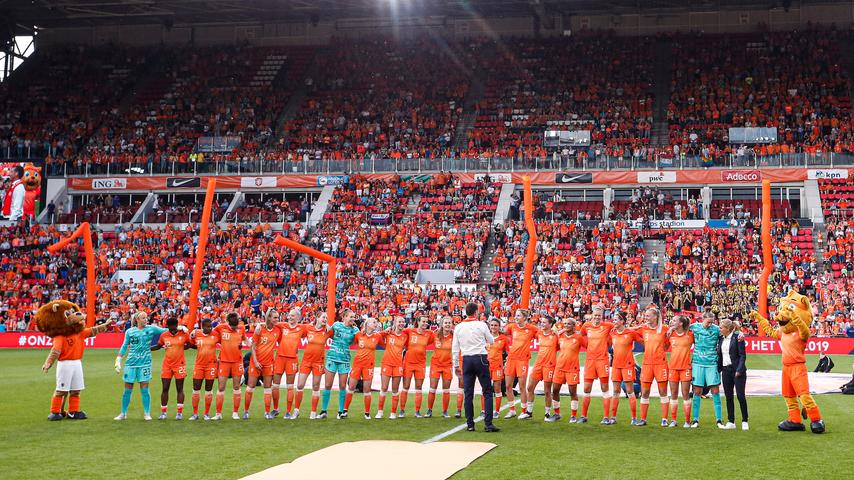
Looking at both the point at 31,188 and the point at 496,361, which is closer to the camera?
the point at 496,361

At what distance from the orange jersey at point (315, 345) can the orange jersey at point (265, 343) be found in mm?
546

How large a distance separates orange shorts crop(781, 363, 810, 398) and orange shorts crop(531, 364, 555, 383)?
12.2 ft

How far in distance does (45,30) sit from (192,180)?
24.3m

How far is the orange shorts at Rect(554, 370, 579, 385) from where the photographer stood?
1532 cm

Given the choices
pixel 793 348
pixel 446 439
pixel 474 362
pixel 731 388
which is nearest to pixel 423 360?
pixel 474 362

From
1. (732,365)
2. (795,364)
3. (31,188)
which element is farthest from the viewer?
(31,188)

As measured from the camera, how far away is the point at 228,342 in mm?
15578

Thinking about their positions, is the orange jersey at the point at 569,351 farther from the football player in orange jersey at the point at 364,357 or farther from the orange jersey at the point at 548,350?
the football player in orange jersey at the point at 364,357

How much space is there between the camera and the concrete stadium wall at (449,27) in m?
55.3

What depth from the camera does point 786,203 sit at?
144 feet

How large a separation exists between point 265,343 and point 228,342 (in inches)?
26.1

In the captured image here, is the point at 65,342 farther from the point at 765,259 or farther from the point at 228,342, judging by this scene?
the point at 765,259

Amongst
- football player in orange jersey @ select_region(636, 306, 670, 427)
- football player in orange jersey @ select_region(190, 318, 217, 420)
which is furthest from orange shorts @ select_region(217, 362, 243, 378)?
football player in orange jersey @ select_region(636, 306, 670, 427)

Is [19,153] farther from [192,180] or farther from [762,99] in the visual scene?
[762,99]
